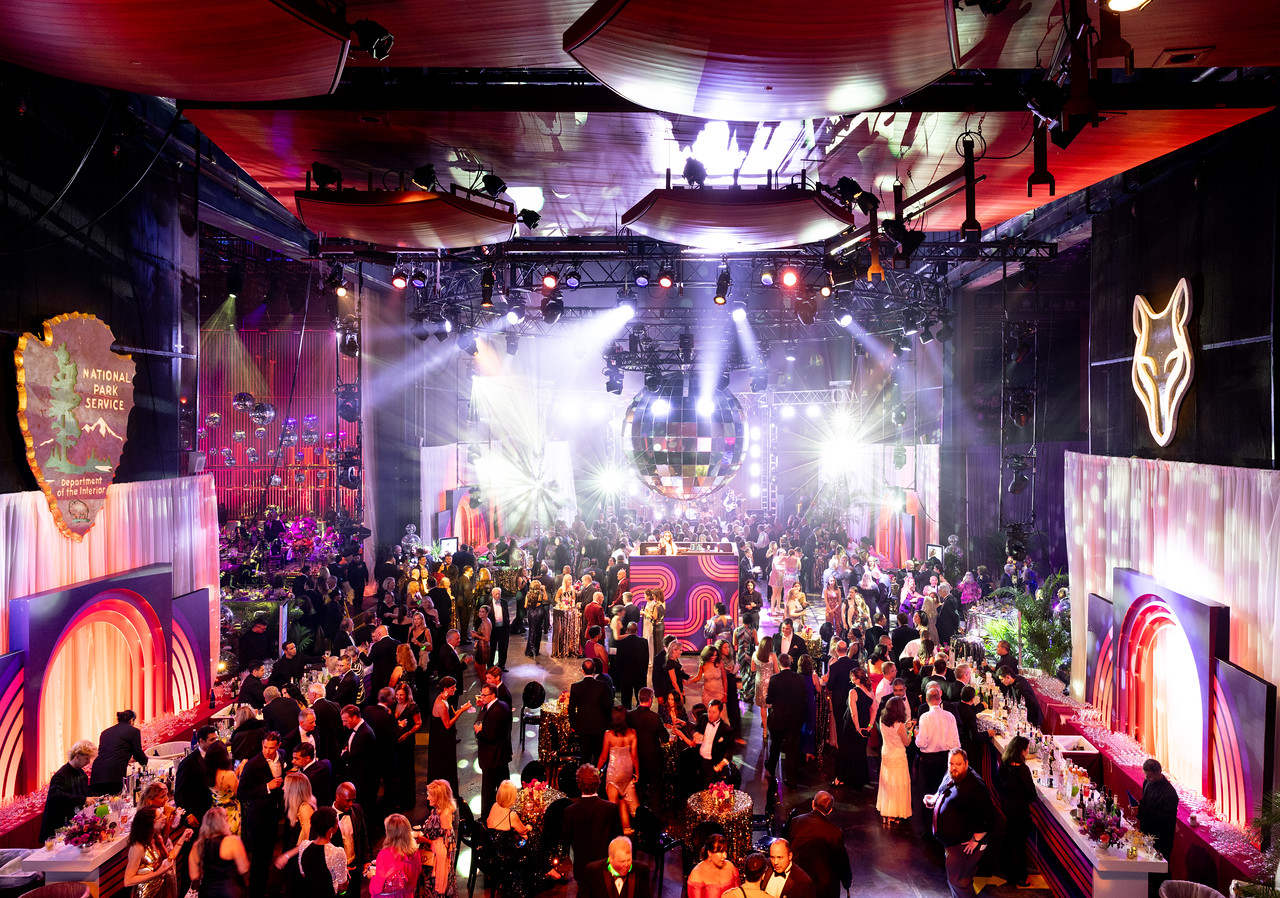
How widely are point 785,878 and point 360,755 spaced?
351 centimetres

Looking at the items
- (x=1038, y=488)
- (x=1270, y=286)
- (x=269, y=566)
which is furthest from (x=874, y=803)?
(x=269, y=566)

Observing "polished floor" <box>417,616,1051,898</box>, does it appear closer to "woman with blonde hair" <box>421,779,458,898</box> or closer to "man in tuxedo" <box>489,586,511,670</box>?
"woman with blonde hair" <box>421,779,458,898</box>

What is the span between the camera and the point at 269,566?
14.9 metres

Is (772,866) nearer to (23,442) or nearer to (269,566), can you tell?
(23,442)

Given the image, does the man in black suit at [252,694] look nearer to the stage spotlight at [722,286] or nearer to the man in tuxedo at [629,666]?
the man in tuxedo at [629,666]

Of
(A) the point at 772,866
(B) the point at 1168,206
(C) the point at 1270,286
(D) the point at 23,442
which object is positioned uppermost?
(B) the point at 1168,206

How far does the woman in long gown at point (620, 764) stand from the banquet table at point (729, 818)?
1.52 feet

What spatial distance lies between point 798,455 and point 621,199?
19449 millimetres

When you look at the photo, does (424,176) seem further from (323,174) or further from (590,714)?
(590,714)

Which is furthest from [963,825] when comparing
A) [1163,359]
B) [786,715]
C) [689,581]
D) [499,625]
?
[689,581]

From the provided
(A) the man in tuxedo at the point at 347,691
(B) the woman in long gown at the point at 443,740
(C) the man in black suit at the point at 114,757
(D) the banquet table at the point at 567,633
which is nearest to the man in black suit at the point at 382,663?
(A) the man in tuxedo at the point at 347,691

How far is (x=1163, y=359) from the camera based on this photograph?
7.30m

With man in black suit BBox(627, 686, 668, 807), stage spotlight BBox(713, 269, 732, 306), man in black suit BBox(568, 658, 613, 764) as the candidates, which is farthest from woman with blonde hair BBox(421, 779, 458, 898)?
stage spotlight BBox(713, 269, 732, 306)

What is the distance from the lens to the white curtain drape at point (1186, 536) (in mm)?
5574
